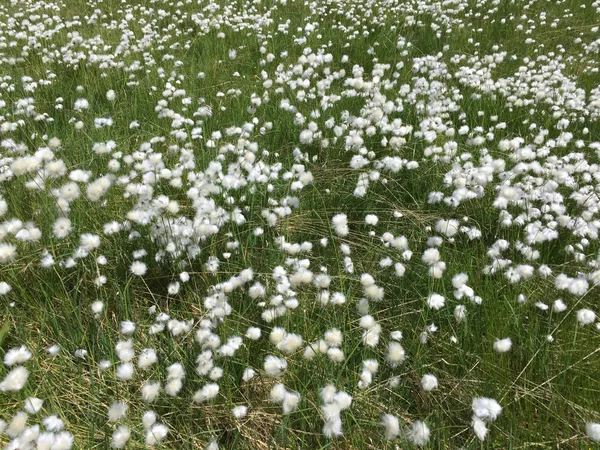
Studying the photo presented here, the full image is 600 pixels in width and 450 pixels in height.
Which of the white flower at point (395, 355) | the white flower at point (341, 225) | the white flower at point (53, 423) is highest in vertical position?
the white flower at point (395, 355)

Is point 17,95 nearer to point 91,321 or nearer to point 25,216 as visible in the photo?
point 25,216

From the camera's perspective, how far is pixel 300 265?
257 centimetres

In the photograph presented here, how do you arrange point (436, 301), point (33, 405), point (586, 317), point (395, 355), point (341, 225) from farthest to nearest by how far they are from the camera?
point (341, 225), point (436, 301), point (586, 317), point (395, 355), point (33, 405)

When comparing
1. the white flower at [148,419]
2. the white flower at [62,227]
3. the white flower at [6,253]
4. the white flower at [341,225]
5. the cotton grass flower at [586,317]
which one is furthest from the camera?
the white flower at [341,225]

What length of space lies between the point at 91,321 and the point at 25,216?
125 centimetres

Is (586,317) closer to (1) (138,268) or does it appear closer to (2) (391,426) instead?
(2) (391,426)

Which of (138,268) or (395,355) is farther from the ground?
(395,355)

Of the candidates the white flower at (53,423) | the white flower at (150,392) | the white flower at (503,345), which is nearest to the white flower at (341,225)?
the white flower at (503,345)

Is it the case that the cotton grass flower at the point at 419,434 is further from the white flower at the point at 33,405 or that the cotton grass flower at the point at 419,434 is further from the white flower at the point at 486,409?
the white flower at the point at 33,405

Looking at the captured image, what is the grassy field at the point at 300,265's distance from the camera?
73.9 inches

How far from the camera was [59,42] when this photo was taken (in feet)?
21.6

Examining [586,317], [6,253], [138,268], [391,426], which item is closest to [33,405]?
[138,268]

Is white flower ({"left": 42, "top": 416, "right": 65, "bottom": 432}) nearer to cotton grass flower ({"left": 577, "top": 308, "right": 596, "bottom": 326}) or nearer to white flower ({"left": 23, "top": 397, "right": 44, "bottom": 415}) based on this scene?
white flower ({"left": 23, "top": 397, "right": 44, "bottom": 415})

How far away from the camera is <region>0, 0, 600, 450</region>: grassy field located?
188 cm
